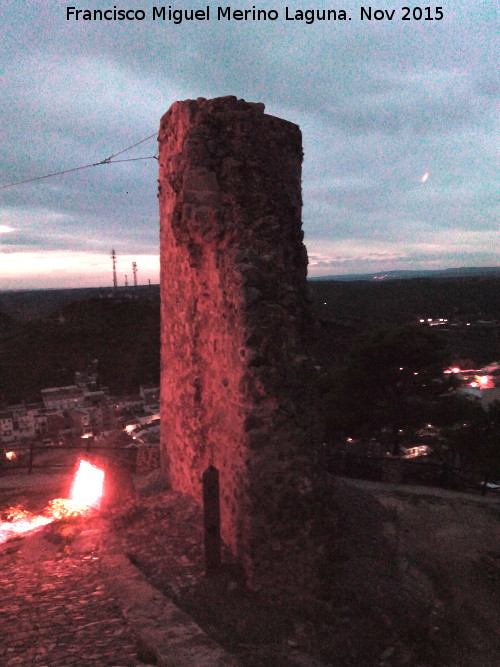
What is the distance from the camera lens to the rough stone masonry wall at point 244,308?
4590 millimetres

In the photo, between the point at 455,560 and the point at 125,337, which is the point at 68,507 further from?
the point at 125,337

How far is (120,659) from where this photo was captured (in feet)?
11.2

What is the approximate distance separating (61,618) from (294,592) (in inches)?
80.4

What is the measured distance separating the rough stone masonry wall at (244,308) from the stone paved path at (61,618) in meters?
1.29

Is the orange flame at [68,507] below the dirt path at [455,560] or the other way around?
the other way around

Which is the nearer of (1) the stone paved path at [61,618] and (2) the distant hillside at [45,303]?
(1) the stone paved path at [61,618]

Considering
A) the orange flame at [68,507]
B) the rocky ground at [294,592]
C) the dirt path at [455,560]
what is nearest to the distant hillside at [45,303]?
the orange flame at [68,507]

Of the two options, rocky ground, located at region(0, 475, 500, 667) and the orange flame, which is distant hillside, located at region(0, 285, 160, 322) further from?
rocky ground, located at region(0, 475, 500, 667)

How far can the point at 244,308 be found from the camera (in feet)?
15.3

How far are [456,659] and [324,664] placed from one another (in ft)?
4.96

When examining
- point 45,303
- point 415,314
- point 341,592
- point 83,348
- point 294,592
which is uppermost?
point 45,303

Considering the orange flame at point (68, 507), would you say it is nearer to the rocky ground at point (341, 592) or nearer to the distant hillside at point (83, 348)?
the rocky ground at point (341, 592)

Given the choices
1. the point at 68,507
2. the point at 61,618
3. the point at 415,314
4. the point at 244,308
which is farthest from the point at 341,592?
the point at 415,314

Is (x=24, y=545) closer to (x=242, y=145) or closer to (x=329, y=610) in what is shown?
(x=329, y=610)
